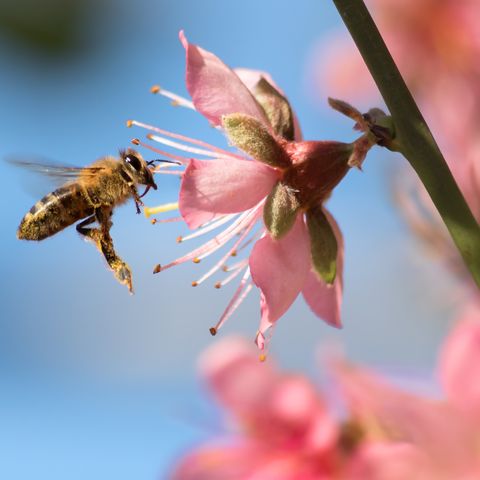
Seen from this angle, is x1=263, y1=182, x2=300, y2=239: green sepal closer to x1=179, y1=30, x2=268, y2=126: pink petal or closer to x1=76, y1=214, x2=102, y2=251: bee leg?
x1=179, y1=30, x2=268, y2=126: pink petal

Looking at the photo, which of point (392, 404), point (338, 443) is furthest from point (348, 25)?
point (338, 443)

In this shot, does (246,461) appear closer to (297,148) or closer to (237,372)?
(237,372)

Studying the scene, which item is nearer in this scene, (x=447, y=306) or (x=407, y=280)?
(x=447, y=306)

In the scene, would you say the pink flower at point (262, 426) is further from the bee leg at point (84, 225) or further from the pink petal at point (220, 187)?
the pink petal at point (220, 187)

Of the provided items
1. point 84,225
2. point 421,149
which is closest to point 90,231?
point 84,225

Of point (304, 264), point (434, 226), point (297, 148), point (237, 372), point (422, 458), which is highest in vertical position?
point (434, 226)

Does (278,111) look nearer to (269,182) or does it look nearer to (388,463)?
(269,182)

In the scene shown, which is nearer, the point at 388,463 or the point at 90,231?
the point at 388,463

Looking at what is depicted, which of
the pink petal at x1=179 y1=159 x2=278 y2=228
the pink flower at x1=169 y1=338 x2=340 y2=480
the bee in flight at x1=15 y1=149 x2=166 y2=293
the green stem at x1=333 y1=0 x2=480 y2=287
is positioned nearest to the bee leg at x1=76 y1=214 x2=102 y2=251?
the bee in flight at x1=15 y1=149 x2=166 y2=293
